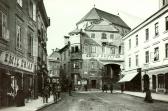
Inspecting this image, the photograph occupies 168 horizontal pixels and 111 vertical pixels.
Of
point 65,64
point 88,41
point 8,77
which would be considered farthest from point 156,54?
point 65,64

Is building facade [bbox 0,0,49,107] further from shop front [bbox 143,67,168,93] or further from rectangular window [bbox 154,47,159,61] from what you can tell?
rectangular window [bbox 154,47,159,61]

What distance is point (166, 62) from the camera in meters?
21.1

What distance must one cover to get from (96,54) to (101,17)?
10.2m

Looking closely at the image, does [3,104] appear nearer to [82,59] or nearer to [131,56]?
[131,56]

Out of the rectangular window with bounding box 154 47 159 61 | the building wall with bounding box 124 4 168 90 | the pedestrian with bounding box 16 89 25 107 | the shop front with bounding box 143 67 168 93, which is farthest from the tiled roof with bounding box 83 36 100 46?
the pedestrian with bounding box 16 89 25 107

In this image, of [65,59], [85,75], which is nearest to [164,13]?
[85,75]

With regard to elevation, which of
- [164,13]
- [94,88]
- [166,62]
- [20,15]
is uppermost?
[164,13]

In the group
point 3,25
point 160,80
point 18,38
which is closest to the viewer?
point 3,25

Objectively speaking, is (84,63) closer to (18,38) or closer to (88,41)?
(88,41)

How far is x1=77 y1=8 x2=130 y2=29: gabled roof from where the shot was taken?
52.4 metres

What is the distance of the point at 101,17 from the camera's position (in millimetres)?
52938

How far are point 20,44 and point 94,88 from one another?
100ft

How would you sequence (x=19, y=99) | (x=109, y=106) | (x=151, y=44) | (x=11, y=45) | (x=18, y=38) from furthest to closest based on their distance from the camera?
(x=151, y=44) < (x=109, y=106) < (x=18, y=38) < (x=19, y=99) < (x=11, y=45)

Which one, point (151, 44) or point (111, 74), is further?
point (111, 74)
